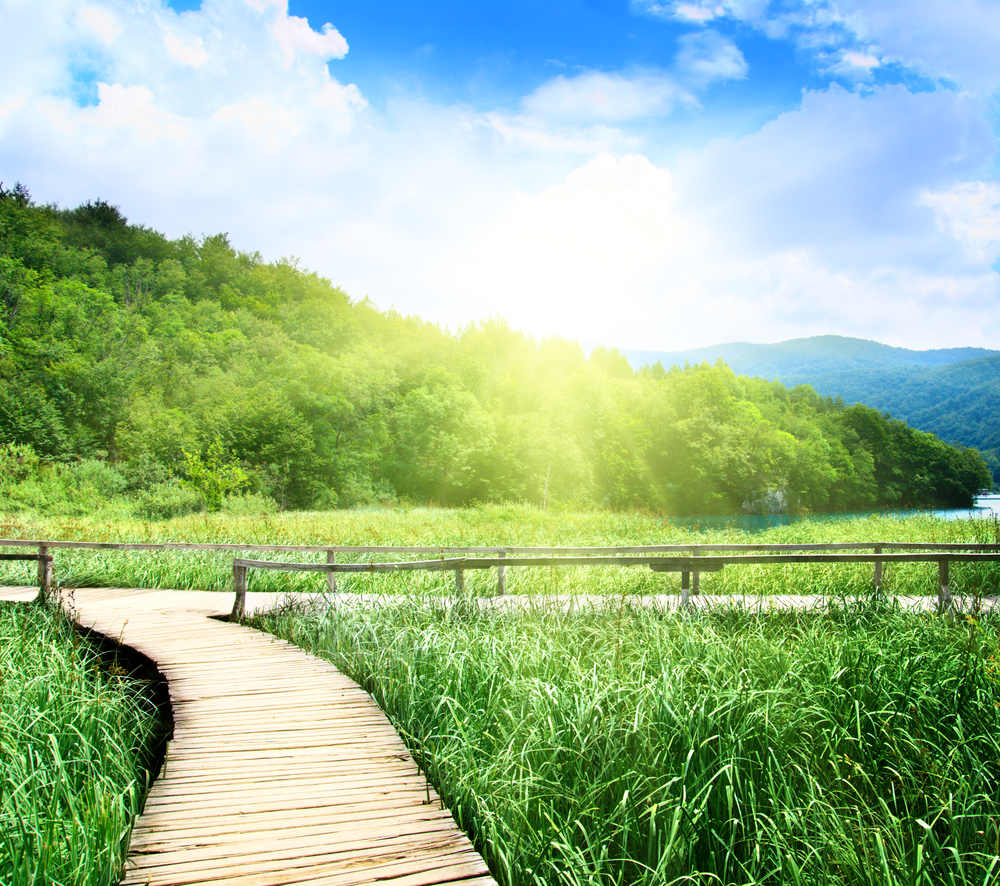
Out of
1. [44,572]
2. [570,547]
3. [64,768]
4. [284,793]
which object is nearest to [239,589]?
[44,572]

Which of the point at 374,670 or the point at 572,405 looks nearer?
the point at 374,670

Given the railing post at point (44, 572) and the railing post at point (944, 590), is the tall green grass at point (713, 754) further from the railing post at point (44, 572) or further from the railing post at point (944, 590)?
the railing post at point (44, 572)

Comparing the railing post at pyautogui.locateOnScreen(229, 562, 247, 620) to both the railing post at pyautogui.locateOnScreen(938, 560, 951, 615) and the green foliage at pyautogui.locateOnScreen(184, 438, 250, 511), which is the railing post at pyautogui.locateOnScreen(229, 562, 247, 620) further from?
the green foliage at pyautogui.locateOnScreen(184, 438, 250, 511)

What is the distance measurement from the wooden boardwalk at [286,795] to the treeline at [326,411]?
79.0 feet

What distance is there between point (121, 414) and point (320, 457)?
11715 mm

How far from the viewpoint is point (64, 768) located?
3.20 m

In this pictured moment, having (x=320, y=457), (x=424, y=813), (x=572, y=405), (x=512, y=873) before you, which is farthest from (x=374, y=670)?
(x=572, y=405)

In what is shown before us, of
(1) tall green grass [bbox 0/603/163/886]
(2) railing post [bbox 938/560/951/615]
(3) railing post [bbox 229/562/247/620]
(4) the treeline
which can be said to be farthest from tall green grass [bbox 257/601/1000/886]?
(4) the treeline

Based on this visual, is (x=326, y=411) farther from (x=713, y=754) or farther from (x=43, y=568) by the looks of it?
(x=713, y=754)

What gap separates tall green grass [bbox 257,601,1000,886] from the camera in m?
2.68

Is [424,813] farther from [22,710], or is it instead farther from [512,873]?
[22,710]

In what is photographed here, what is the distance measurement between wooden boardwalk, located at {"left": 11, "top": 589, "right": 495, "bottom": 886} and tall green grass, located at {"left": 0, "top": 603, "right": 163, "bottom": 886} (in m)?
0.19

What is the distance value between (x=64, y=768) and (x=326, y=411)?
39.4 meters

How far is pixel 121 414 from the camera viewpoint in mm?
34719
